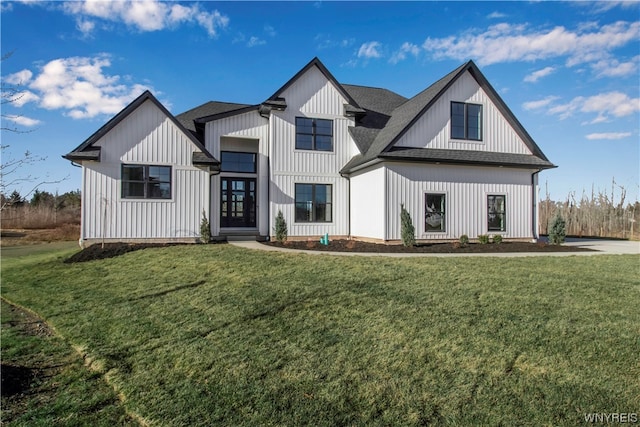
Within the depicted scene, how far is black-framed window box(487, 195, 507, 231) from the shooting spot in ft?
49.1

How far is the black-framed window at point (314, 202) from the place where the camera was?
51.8ft

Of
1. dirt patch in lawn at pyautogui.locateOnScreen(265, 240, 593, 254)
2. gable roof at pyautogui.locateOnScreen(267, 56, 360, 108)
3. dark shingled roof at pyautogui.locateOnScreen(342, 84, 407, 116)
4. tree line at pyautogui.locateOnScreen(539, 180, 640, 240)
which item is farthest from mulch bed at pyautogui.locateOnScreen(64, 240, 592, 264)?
tree line at pyautogui.locateOnScreen(539, 180, 640, 240)

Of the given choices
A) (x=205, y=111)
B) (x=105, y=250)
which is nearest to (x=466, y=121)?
(x=205, y=111)

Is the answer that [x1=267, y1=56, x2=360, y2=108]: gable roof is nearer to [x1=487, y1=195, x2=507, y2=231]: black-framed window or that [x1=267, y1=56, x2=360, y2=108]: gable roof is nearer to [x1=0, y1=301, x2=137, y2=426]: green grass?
[x1=487, y1=195, x2=507, y2=231]: black-framed window

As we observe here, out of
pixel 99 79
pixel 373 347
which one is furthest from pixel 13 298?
pixel 373 347

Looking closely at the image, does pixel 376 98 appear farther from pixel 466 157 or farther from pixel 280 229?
pixel 280 229

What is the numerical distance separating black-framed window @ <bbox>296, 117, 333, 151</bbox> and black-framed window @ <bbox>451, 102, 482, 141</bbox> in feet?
16.4

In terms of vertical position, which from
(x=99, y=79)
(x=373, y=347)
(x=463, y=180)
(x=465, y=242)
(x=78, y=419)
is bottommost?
(x=78, y=419)

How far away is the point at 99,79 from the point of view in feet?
31.8

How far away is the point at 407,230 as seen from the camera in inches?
498

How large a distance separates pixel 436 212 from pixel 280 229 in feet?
19.7

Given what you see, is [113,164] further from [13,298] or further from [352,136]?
[352,136]

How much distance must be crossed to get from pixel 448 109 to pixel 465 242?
5329mm

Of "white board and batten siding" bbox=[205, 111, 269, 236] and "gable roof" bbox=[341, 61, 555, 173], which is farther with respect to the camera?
"white board and batten siding" bbox=[205, 111, 269, 236]
